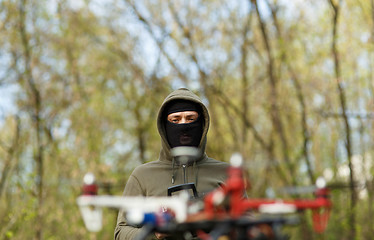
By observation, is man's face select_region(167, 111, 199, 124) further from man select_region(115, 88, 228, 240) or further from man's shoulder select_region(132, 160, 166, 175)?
man's shoulder select_region(132, 160, 166, 175)

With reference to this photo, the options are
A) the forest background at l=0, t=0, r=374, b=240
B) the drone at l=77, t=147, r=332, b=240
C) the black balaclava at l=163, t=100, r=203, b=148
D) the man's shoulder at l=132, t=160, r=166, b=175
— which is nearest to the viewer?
the drone at l=77, t=147, r=332, b=240

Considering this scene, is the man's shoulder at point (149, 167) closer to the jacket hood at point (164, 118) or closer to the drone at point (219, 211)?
the jacket hood at point (164, 118)

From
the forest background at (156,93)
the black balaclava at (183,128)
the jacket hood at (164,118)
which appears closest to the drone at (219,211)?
the black balaclava at (183,128)

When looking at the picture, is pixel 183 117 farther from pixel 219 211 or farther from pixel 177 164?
pixel 219 211

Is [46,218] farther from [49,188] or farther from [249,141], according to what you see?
[249,141]

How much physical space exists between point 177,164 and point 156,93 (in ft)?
36.5

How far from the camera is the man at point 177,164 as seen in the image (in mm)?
3789

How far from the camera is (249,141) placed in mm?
17812

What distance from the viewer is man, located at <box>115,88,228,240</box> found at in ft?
12.4

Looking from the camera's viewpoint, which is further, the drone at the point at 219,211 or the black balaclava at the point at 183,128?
the black balaclava at the point at 183,128

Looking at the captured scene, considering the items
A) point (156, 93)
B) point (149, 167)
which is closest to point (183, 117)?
point (149, 167)

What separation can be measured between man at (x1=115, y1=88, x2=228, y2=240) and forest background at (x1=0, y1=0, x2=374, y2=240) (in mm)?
8064

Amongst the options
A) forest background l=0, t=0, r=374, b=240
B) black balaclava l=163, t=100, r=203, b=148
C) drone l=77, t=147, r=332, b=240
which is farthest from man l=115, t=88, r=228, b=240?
forest background l=0, t=0, r=374, b=240

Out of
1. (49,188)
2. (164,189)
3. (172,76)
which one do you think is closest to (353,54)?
(172,76)
